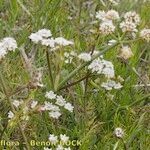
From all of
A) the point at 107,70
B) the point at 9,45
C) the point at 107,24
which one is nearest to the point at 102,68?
the point at 107,70

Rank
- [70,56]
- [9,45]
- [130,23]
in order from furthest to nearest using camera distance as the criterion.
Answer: [70,56] < [130,23] < [9,45]

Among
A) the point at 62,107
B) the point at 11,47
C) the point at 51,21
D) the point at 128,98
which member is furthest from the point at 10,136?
the point at 51,21

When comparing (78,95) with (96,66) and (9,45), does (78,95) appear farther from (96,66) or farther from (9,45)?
(9,45)

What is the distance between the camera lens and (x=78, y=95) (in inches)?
81.1

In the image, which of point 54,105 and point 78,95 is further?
point 78,95

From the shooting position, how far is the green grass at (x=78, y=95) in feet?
6.06

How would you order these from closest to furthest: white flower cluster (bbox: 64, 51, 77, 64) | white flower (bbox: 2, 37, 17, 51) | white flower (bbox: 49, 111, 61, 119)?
1. white flower (bbox: 2, 37, 17, 51)
2. white flower (bbox: 49, 111, 61, 119)
3. white flower cluster (bbox: 64, 51, 77, 64)

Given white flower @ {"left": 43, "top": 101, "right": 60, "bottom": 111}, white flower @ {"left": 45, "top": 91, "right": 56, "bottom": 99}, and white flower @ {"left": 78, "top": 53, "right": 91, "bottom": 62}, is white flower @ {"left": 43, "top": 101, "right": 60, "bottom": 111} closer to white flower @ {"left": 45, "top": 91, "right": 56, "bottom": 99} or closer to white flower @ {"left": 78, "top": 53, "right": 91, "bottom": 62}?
white flower @ {"left": 45, "top": 91, "right": 56, "bottom": 99}

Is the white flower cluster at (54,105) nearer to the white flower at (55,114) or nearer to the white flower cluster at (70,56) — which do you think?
the white flower at (55,114)

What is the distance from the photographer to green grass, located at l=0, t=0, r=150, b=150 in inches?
72.7

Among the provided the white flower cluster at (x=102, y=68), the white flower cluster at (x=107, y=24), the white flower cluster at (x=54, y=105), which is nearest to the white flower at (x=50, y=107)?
the white flower cluster at (x=54, y=105)

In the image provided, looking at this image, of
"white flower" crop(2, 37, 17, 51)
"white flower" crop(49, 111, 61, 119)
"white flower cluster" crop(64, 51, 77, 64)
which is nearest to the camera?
"white flower" crop(2, 37, 17, 51)

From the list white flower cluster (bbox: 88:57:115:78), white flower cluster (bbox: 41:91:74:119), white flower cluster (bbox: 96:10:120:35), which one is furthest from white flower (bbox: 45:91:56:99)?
white flower cluster (bbox: 96:10:120:35)

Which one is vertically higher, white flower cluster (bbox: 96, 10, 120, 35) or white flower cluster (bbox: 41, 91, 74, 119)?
white flower cluster (bbox: 96, 10, 120, 35)
